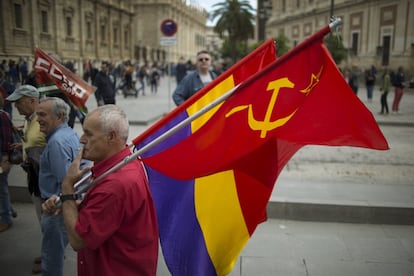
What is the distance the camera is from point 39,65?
4.78 m

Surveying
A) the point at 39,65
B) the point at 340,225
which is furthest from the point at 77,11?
the point at 340,225

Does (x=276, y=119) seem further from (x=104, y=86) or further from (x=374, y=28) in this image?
(x=374, y=28)

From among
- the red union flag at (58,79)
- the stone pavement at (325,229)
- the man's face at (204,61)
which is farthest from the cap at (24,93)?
the man's face at (204,61)

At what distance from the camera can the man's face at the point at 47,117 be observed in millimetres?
3023

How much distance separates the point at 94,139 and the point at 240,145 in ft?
2.81

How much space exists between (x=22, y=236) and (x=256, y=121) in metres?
3.63

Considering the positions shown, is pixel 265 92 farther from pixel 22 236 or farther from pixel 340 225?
pixel 22 236

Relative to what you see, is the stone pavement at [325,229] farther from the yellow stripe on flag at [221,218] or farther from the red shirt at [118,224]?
the red shirt at [118,224]

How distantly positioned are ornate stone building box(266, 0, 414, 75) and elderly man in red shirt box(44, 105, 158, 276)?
36662 millimetres

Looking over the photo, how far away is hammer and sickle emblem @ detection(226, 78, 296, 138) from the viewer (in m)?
2.26

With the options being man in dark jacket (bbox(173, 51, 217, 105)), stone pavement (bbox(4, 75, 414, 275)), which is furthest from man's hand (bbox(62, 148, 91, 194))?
man in dark jacket (bbox(173, 51, 217, 105))

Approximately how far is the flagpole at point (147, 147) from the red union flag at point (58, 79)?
115 inches

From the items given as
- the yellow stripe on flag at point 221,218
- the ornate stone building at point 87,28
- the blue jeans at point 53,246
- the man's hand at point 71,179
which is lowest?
the blue jeans at point 53,246

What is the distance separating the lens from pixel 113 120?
6.73 feet
